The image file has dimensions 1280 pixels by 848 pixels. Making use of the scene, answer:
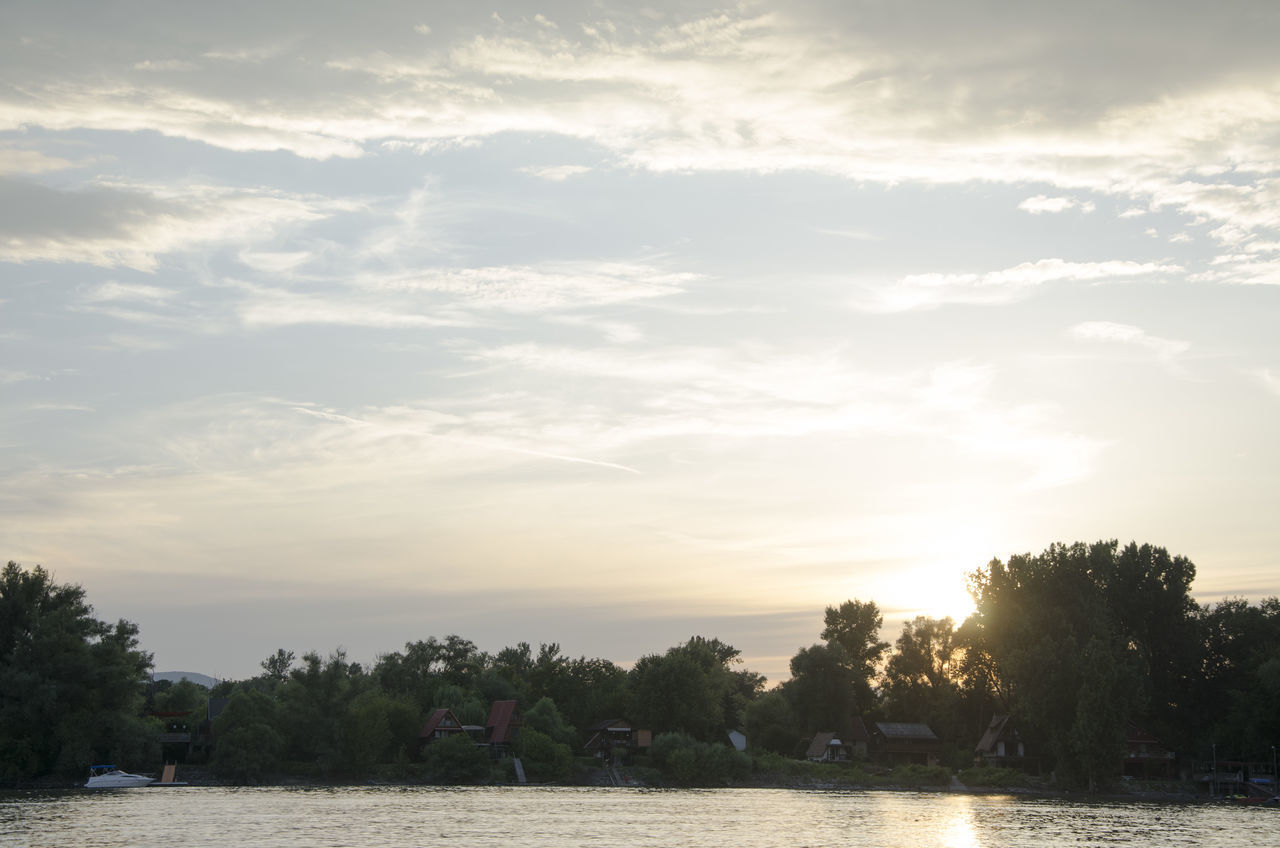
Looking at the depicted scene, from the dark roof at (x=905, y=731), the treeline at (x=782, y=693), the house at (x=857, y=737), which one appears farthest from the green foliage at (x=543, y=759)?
the dark roof at (x=905, y=731)

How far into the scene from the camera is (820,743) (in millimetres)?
112625

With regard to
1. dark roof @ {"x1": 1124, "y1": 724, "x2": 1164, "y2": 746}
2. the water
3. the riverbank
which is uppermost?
dark roof @ {"x1": 1124, "y1": 724, "x2": 1164, "y2": 746}

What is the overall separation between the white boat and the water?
8.43 feet

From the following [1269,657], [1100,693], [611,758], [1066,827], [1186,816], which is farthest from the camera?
[611,758]

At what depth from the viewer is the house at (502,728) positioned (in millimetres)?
101188

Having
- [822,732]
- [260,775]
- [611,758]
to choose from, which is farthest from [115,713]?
[822,732]

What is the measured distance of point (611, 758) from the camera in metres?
105

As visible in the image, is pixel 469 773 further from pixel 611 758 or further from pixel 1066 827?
pixel 1066 827

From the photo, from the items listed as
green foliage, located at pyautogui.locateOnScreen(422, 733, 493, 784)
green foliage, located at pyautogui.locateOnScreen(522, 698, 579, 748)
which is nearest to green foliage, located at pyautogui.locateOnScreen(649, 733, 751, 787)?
green foliage, located at pyautogui.locateOnScreen(522, 698, 579, 748)

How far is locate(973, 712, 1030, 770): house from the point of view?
348ft

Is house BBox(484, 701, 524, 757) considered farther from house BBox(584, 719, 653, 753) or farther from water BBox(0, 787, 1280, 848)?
water BBox(0, 787, 1280, 848)

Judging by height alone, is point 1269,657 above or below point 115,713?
above

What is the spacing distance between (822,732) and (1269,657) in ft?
149

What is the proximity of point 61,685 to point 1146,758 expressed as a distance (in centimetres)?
9552
